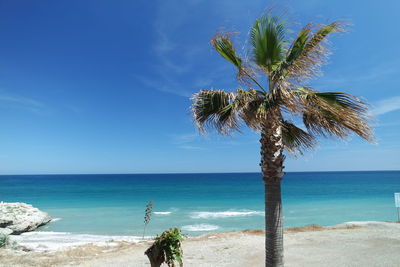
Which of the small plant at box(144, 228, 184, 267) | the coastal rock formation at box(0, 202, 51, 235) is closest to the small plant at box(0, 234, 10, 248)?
the coastal rock formation at box(0, 202, 51, 235)

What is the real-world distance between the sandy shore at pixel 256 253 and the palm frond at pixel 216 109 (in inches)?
216

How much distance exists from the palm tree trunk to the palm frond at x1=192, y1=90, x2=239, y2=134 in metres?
0.70

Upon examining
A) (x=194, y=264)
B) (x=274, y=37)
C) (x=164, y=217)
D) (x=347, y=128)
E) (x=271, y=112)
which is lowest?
(x=164, y=217)

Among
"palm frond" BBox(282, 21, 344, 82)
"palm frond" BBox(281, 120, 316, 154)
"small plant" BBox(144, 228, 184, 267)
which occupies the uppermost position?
"palm frond" BBox(282, 21, 344, 82)

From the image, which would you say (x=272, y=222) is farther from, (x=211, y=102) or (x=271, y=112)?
(x=211, y=102)

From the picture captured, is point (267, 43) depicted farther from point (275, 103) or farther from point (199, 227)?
point (199, 227)

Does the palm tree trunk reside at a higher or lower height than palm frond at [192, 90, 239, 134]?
lower

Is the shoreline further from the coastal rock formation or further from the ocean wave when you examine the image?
the ocean wave

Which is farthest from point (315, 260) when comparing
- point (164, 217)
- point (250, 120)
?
point (164, 217)

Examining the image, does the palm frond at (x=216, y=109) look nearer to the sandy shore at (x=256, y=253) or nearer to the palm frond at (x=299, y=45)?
the palm frond at (x=299, y=45)

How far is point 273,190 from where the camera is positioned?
446cm

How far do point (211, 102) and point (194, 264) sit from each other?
6071 mm

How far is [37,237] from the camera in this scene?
53.0ft

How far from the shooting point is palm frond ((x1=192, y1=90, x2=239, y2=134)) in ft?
15.3
